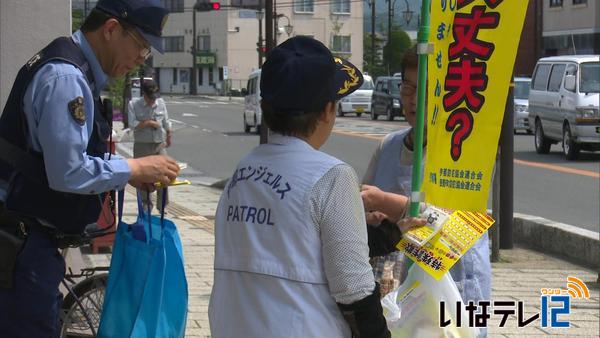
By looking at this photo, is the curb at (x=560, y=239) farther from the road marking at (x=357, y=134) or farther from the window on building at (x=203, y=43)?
the window on building at (x=203, y=43)

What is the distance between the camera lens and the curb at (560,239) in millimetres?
9602

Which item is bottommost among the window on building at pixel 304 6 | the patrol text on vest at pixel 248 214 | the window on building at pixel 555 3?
the patrol text on vest at pixel 248 214

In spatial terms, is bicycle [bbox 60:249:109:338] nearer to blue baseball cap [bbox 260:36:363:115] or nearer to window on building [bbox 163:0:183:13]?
blue baseball cap [bbox 260:36:363:115]

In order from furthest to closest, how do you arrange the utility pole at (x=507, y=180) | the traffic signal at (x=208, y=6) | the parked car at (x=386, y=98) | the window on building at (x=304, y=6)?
the window on building at (x=304, y=6) < the parked car at (x=386, y=98) < the traffic signal at (x=208, y=6) < the utility pole at (x=507, y=180)

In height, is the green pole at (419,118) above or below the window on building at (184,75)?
above

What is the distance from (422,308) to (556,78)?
66.3 ft

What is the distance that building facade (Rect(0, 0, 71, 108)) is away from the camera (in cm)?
802

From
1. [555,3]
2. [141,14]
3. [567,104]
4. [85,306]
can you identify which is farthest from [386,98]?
[141,14]

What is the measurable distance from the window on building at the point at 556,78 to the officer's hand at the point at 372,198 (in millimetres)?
19639

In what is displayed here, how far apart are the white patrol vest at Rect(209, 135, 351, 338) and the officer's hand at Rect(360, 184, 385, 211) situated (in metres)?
0.81

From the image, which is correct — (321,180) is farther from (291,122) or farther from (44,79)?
(44,79)

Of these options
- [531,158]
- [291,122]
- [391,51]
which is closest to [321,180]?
[291,122]

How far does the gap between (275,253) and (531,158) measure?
67.1ft

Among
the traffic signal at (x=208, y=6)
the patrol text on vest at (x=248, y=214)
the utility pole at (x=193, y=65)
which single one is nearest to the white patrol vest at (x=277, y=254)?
the patrol text on vest at (x=248, y=214)
